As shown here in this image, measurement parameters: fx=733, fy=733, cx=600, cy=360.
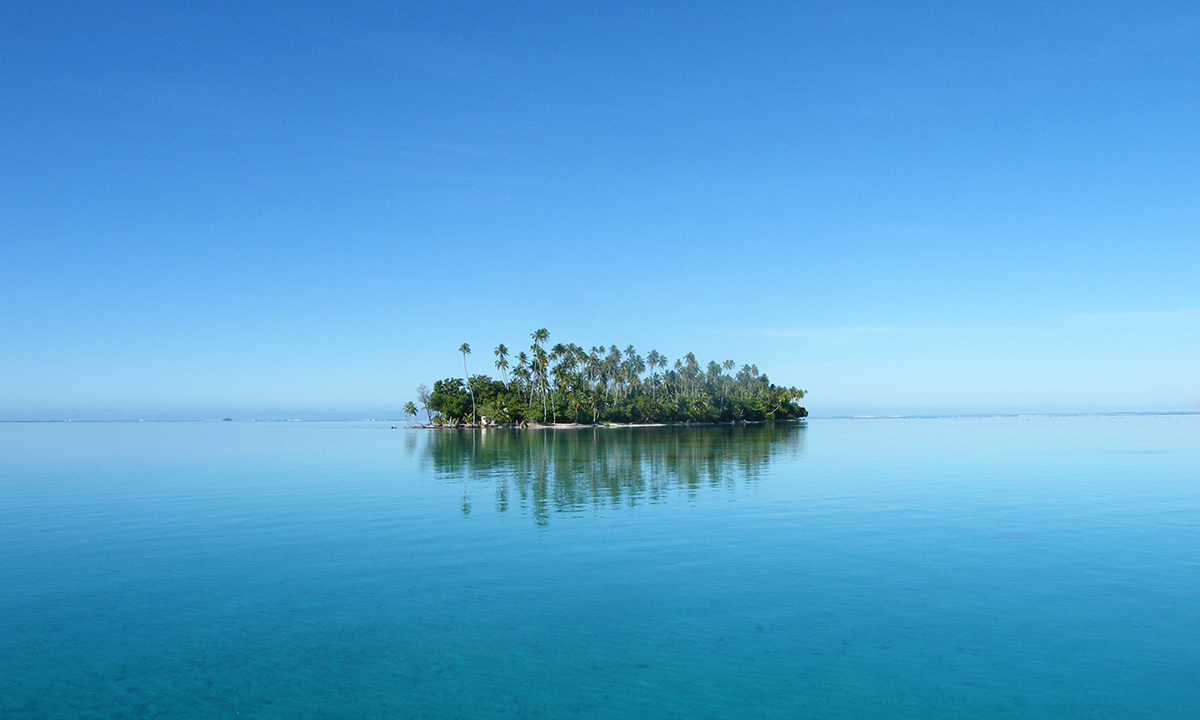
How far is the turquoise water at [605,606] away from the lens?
42.7ft

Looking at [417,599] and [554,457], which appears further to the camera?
[554,457]

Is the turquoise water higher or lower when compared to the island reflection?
lower

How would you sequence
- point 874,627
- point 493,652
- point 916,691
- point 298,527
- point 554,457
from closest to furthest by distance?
point 916,691 → point 493,652 → point 874,627 → point 298,527 → point 554,457

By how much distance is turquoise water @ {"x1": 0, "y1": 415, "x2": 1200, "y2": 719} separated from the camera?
13008 mm

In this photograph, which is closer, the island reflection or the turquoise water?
the turquoise water

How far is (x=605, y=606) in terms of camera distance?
18.4 m

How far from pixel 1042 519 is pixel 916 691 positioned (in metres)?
23.2

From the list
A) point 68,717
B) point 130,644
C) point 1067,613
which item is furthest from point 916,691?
point 130,644

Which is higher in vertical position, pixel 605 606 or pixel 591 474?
pixel 591 474

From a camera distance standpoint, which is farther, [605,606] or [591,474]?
[591,474]

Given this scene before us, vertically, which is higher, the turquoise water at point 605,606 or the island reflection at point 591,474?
the island reflection at point 591,474

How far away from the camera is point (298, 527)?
31125 mm

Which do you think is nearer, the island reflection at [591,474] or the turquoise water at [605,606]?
the turquoise water at [605,606]

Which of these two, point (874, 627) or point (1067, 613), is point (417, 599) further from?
point (1067, 613)
